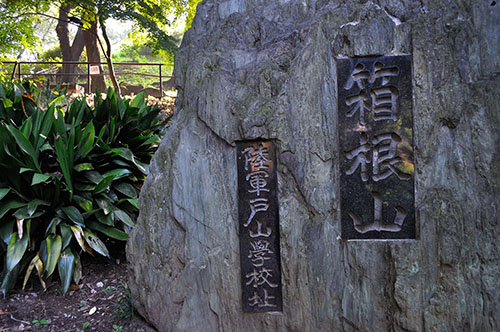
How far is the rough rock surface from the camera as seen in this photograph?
2.56 meters

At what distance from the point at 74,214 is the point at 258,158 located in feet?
6.51

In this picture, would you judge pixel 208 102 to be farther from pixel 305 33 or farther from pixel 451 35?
pixel 451 35

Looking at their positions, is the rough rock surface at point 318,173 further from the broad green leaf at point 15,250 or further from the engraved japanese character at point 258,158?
the broad green leaf at point 15,250

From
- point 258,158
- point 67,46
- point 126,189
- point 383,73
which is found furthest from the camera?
point 67,46

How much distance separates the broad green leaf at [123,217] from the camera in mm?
3934

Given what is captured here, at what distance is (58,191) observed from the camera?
370 cm

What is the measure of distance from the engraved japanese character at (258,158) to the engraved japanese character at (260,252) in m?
0.50

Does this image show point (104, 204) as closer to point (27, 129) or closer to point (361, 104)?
point (27, 129)

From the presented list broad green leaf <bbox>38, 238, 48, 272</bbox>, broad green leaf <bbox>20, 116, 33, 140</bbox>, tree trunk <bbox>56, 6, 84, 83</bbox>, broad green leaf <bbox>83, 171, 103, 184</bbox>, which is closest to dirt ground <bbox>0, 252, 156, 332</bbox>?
broad green leaf <bbox>38, 238, 48, 272</bbox>

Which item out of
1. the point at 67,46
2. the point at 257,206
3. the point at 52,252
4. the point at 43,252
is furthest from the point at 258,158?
the point at 67,46

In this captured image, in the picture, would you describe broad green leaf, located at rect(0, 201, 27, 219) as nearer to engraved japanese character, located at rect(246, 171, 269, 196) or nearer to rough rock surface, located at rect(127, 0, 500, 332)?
rough rock surface, located at rect(127, 0, 500, 332)

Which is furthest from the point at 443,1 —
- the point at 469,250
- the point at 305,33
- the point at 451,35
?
the point at 469,250

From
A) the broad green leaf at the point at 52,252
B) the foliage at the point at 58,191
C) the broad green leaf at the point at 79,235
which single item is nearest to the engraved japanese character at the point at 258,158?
the foliage at the point at 58,191

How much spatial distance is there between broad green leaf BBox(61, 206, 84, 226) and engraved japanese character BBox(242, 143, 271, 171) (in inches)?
74.0
